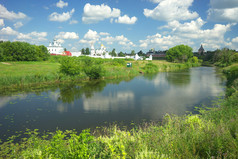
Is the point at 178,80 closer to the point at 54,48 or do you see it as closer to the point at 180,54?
the point at 180,54

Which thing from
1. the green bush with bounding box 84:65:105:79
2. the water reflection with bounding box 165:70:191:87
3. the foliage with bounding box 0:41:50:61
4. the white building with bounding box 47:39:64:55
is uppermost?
the white building with bounding box 47:39:64:55

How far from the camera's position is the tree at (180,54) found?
2856 inches

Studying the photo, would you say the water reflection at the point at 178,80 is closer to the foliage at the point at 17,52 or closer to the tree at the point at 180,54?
the foliage at the point at 17,52

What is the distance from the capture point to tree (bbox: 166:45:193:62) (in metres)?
72.6

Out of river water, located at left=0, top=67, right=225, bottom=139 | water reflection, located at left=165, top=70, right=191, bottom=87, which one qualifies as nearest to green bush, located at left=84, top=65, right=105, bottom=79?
river water, located at left=0, top=67, right=225, bottom=139

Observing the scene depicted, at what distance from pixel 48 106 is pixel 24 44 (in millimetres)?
44283

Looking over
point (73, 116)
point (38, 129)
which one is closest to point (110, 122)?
point (73, 116)

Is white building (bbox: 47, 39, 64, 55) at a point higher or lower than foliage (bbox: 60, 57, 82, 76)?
higher

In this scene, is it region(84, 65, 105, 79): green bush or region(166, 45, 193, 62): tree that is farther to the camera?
region(166, 45, 193, 62): tree

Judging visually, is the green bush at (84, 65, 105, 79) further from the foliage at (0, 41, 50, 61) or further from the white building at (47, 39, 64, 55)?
the white building at (47, 39, 64, 55)

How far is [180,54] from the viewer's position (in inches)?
2837

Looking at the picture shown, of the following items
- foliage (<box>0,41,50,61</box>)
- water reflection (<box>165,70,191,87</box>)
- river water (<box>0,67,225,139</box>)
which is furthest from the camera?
foliage (<box>0,41,50,61</box>)

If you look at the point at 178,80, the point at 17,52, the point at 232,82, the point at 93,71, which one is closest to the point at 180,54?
the point at 178,80

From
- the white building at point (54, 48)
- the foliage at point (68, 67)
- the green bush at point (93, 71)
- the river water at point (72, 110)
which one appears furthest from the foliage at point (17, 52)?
the white building at point (54, 48)
